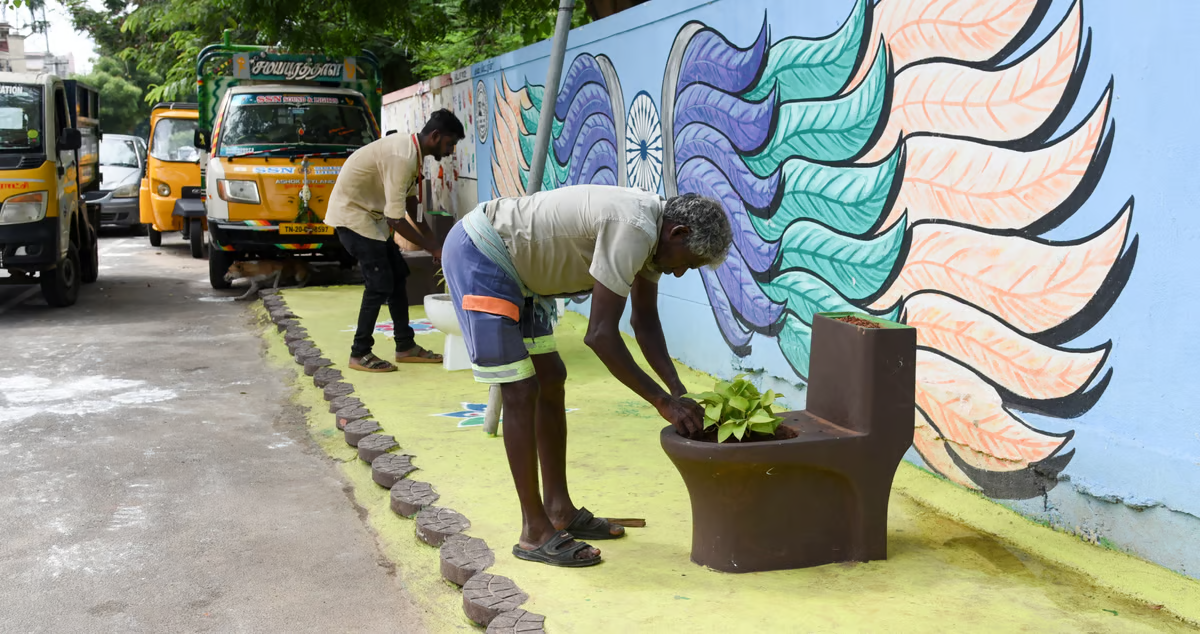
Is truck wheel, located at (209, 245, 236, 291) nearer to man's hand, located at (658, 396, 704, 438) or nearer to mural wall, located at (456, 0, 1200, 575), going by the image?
mural wall, located at (456, 0, 1200, 575)

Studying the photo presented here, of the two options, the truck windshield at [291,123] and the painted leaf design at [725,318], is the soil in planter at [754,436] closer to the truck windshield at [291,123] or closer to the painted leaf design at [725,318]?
the painted leaf design at [725,318]

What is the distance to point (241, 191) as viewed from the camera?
11.2m

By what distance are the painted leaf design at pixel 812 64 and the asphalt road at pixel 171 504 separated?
118 inches

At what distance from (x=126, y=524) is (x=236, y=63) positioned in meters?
9.37

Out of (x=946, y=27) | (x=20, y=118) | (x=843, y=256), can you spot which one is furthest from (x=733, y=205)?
(x=20, y=118)

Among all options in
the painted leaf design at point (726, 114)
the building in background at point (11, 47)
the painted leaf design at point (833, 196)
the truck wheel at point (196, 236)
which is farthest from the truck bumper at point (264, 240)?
the building in background at point (11, 47)

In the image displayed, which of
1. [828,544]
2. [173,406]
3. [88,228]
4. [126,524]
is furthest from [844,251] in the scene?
[88,228]

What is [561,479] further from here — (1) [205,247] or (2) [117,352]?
(1) [205,247]

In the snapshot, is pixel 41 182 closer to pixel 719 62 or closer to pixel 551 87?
pixel 551 87

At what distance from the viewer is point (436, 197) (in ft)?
46.7

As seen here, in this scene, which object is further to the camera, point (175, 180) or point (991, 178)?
point (175, 180)

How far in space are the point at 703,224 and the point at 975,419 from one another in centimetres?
166

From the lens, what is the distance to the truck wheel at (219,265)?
39.3 ft

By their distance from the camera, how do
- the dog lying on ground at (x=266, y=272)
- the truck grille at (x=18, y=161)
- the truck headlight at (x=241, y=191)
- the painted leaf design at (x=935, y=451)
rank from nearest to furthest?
the painted leaf design at (x=935, y=451) → the truck grille at (x=18, y=161) → the truck headlight at (x=241, y=191) → the dog lying on ground at (x=266, y=272)
